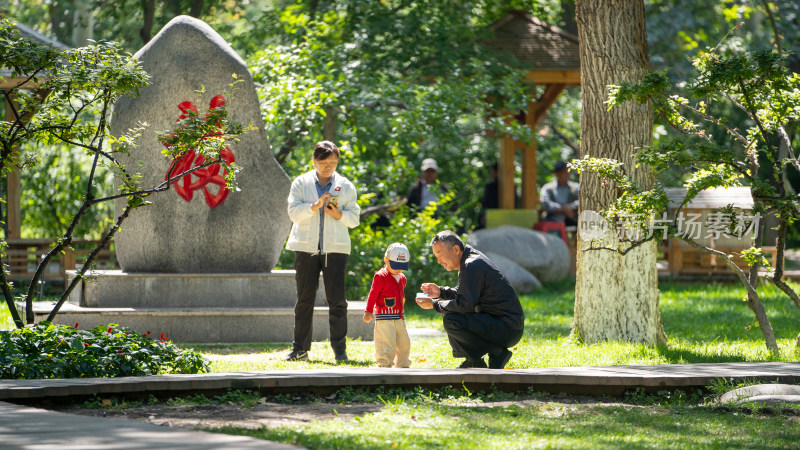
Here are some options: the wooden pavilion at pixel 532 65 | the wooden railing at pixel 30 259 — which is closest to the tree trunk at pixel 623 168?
the wooden pavilion at pixel 532 65

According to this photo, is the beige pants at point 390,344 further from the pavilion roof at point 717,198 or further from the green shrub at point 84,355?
the pavilion roof at point 717,198

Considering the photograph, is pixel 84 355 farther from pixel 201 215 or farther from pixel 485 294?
pixel 201 215

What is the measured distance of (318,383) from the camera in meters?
6.19

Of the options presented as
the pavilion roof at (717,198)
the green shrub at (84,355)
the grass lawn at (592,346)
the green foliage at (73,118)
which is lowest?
the grass lawn at (592,346)

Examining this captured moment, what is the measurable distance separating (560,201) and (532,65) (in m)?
2.51

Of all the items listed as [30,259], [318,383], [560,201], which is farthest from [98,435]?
[560,201]

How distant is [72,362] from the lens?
645 centimetres

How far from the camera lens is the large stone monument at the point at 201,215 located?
9742mm

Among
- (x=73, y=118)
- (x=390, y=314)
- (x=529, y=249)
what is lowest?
(x=390, y=314)

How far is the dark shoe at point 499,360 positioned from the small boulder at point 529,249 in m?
8.41

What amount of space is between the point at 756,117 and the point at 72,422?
226 inches

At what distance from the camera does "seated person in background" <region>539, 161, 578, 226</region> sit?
58.1ft

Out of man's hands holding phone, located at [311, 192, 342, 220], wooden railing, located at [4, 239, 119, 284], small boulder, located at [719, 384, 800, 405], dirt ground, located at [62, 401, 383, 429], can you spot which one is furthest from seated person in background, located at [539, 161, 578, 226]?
dirt ground, located at [62, 401, 383, 429]

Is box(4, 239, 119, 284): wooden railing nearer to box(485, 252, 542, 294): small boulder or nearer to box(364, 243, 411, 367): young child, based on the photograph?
box(485, 252, 542, 294): small boulder
